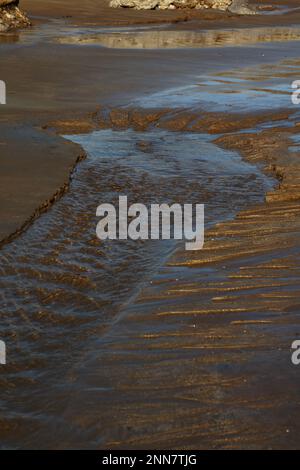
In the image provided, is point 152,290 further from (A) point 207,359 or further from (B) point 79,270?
(A) point 207,359

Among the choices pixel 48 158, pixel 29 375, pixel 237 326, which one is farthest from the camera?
pixel 48 158

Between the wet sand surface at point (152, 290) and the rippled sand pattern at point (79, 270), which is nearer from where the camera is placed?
the wet sand surface at point (152, 290)

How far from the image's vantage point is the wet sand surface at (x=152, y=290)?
2451 mm

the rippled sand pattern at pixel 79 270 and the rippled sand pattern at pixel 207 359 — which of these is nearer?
the rippled sand pattern at pixel 207 359

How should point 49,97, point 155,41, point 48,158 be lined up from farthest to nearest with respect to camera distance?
1. point 155,41
2. point 49,97
3. point 48,158

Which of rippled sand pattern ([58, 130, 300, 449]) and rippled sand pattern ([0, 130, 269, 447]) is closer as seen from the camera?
rippled sand pattern ([58, 130, 300, 449])

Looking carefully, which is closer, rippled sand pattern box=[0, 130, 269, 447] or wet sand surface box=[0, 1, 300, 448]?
wet sand surface box=[0, 1, 300, 448]

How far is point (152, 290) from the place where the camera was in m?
3.56

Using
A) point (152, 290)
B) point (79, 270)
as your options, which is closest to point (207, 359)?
point (152, 290)

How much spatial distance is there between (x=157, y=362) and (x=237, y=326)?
17.9 inches

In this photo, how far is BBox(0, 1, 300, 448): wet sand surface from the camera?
8.04ft

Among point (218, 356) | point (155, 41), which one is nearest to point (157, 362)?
point (218, 356)
